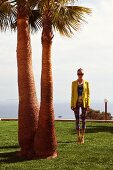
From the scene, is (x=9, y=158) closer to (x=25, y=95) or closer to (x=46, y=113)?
(x=46, y=113)

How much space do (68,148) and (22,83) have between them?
2.12 m

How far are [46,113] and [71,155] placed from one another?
1124 millimetres

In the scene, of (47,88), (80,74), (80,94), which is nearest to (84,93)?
(80,94)

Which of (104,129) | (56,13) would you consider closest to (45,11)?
(56,13)

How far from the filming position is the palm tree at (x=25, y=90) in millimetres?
10781

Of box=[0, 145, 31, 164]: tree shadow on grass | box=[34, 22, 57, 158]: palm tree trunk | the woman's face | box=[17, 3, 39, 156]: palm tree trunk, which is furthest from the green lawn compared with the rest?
the woman's face

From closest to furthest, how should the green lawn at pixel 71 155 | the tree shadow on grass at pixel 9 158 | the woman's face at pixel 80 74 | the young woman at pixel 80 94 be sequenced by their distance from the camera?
the green lawn at pixel 71 155
the tree shadow on grass at pixel 9 158
the woman's face at pixel 80 74
the young woman at pixel 80 94

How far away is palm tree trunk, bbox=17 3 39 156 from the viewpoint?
10781 mm

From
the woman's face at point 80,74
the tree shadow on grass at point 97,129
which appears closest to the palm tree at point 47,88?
the woman's face at point 80,74

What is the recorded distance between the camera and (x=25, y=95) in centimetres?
1085

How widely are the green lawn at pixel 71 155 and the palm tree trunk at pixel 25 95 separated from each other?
0.48m

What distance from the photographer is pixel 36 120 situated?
10.9 m

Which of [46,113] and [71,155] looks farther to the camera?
[71,155]

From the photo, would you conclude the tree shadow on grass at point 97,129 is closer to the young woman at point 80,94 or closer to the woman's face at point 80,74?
the young woman at point 80,94
